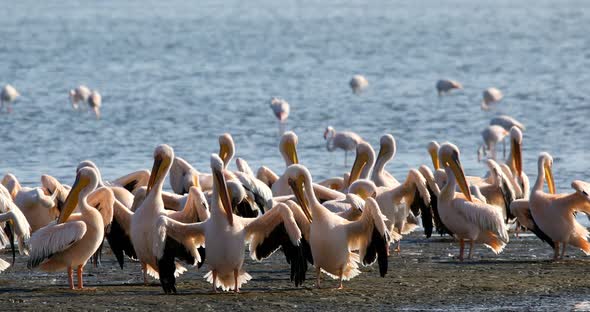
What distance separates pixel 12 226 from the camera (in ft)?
29.3

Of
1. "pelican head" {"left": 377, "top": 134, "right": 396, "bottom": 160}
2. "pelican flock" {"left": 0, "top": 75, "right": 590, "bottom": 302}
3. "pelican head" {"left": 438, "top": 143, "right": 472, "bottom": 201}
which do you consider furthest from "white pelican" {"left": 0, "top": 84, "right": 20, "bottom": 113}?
"pelican head" {"left": 438, "top": 143, "right": 472, "bottom": 201}

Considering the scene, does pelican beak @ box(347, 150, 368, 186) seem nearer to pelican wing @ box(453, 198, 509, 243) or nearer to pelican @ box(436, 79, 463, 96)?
pelican wing @ box(453, 198, 509, 243)

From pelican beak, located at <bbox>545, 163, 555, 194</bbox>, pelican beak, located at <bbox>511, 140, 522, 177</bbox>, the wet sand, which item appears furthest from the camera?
pelican beak, located at <bbox>511, 140, 522, 177</bbox>

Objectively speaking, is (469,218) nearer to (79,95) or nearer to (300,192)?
(300,192)

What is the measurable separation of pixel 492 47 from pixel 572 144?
19398 millimetres

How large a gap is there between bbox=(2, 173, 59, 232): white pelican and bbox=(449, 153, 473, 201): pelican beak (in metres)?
3.16

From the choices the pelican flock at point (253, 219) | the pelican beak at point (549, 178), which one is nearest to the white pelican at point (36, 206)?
the pelican flock at point (253, 219)

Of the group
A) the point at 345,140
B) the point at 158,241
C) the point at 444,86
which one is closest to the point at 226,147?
the point at 158,241

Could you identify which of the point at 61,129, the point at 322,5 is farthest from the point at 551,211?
the point at 322,5

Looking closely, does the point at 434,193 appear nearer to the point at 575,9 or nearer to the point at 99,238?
the point at 99,238

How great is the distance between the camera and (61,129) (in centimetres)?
1986

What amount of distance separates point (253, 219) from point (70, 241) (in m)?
1.15

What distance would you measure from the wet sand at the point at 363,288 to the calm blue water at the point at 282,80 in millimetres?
5281

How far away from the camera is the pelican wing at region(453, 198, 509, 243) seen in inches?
360
